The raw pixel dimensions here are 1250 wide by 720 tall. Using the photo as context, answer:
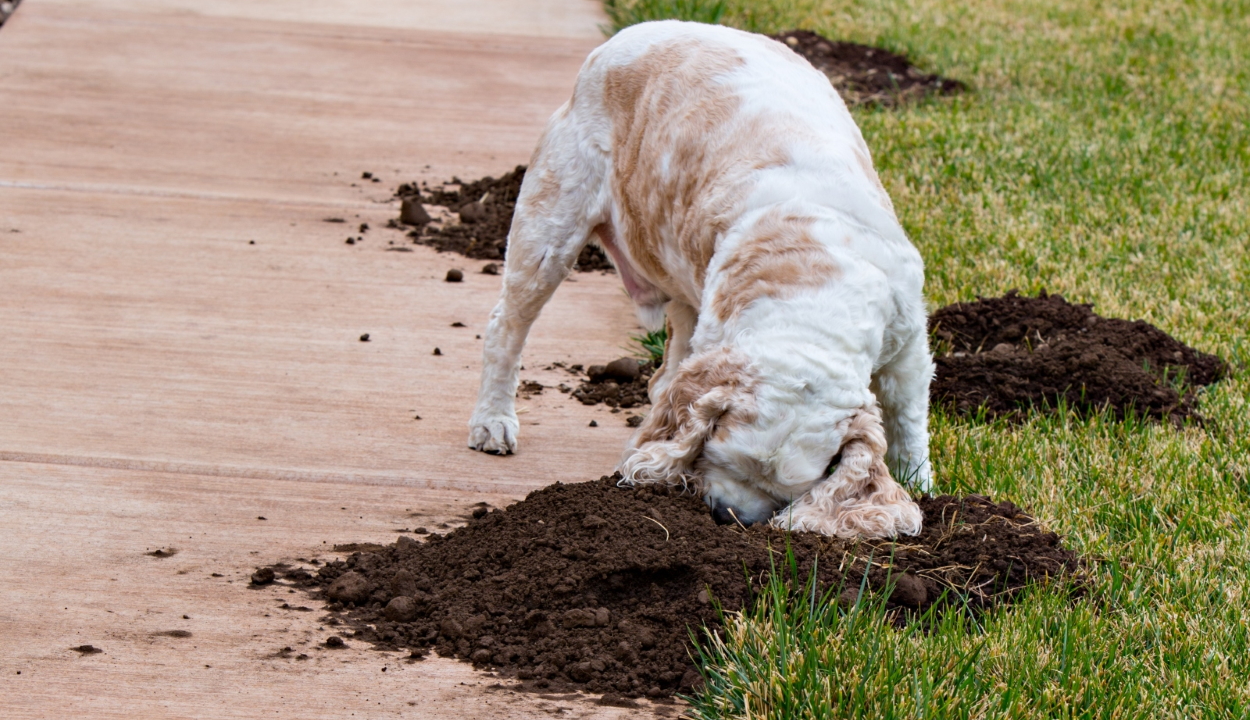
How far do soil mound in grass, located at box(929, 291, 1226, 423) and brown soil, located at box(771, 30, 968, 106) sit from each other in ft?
12.1

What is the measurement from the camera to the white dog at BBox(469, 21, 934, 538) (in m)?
3.61

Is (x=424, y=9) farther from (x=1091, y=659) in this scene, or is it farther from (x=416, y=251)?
(x=1091, y=659)

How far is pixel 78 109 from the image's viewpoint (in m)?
8.42

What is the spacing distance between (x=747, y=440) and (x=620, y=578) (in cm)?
50

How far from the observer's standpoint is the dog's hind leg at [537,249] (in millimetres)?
4953

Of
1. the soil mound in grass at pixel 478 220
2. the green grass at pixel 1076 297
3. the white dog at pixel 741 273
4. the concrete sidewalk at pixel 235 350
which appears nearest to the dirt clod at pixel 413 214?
the soil mound in grass at pixel 478 220

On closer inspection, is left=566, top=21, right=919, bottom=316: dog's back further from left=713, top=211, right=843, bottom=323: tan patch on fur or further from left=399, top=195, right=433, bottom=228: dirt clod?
left=399, top=195, right=433, bottom=228: dirt clod

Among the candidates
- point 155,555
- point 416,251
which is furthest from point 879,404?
point 416,251

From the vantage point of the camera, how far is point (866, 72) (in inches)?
386

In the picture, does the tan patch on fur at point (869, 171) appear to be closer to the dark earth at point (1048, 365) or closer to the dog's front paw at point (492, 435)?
the dark earth at point (1048, 365)

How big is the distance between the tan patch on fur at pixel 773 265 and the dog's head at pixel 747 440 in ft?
0.78

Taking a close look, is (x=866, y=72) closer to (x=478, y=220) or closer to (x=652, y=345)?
(x=478, y=220)

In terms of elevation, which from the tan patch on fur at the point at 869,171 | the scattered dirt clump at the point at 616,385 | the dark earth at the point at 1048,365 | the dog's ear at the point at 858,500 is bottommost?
the scattered dirt clump at the point at 616,385

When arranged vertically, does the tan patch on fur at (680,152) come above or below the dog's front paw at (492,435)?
above
